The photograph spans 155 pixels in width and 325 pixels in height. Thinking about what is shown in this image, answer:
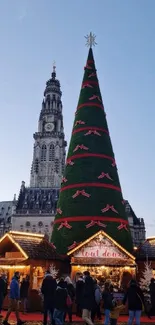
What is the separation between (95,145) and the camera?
1852 cm

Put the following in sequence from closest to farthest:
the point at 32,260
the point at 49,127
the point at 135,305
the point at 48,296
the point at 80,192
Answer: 1. the point at 135,305
2. the point at 48,296
3. the point at 32,260
4. the point at 80,192
5. the point at 49,127

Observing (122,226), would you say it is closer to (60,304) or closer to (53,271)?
(53,271)

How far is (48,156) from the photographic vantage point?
105750 millimetres

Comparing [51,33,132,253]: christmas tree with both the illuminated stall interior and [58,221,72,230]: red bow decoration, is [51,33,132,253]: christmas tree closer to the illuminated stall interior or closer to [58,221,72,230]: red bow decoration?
[58,221,72,230]: red bow decoration

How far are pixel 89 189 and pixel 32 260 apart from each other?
4.52m

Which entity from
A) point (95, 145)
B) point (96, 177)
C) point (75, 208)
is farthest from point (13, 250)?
point (95, 145)

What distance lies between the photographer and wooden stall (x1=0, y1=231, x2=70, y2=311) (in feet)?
51.4

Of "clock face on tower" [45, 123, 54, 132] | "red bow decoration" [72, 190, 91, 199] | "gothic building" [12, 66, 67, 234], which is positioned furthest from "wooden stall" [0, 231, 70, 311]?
"clock face on tower" [45, 123, 54, 132]

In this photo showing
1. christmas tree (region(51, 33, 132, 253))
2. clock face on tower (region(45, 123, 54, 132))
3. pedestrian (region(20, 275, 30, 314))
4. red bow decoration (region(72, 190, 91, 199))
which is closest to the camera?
pedestrian (region(20, 275, 30, 314))

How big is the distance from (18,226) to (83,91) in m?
60.4

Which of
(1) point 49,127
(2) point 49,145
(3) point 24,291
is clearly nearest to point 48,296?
(3) point 24,291

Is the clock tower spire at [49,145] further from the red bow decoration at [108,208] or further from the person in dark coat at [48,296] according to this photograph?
the person in dark coat at [48,296]

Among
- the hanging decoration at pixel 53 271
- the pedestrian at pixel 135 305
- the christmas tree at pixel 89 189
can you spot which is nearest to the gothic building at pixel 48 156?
the christmas tree at pixel 89 189

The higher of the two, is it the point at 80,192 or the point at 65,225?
the point at 80,192
